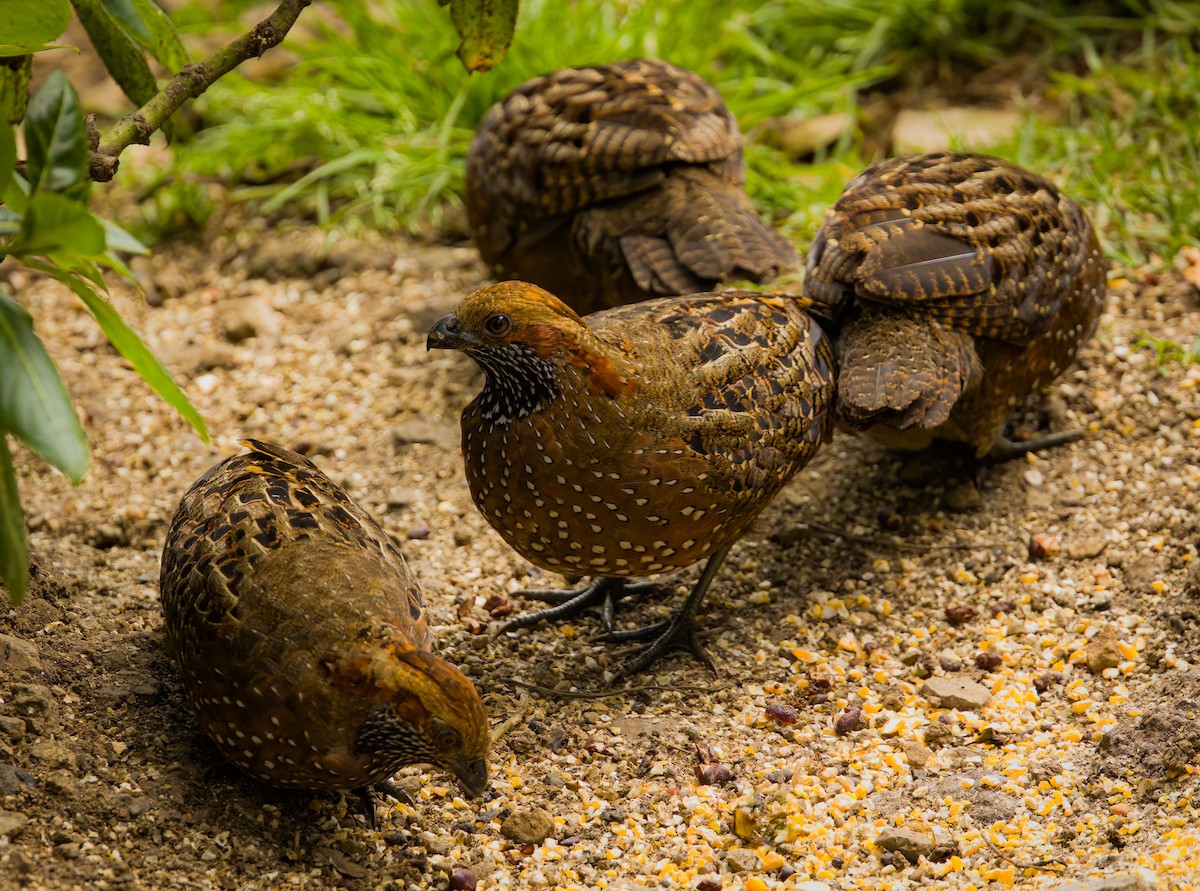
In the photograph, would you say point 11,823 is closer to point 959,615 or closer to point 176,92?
point 176,92

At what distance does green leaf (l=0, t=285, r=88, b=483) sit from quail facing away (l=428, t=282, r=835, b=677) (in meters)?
1.54

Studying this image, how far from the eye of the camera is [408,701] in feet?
10.2

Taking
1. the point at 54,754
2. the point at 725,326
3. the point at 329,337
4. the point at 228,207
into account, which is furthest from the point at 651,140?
the point at 54,754

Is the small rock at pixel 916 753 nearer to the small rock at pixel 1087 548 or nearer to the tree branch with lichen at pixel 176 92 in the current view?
the small rock at pixel 1087 548

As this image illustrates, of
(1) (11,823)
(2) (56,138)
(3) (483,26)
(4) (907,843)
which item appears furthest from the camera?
(3) (483,26)

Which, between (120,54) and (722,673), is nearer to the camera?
(120,54)

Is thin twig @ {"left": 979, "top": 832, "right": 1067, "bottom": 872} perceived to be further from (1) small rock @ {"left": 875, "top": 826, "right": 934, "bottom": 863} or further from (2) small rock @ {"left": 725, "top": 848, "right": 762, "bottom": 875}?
(2) small rock @ {"left": 725, "top": 848, "right": 762, "bottom": 875}

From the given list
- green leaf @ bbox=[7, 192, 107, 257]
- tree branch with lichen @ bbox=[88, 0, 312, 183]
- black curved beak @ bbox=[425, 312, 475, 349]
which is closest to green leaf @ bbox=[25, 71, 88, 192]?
green leaf @ bbox=[7, 192, 107, 257]

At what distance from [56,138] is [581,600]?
2.53 meters

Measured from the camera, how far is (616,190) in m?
5.23

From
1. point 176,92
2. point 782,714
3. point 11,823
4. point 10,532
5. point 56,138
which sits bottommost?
point 782,714

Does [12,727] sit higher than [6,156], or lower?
lower

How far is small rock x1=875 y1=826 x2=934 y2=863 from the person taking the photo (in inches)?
131

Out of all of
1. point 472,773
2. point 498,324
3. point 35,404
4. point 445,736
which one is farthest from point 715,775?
point 35,404
